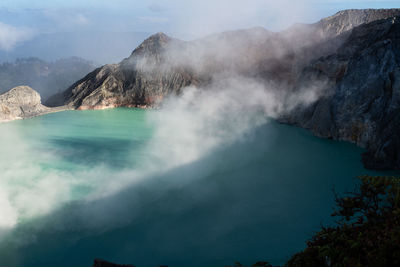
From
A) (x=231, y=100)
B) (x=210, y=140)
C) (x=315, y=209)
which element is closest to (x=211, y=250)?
(x=315, y=209)

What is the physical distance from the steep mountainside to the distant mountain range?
35714 mm

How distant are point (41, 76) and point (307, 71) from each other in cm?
7528

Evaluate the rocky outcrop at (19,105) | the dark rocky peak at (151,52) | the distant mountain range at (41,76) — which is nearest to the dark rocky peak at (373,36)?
the dark rocky peak at (151,52)

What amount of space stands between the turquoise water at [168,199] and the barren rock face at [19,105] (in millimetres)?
7151

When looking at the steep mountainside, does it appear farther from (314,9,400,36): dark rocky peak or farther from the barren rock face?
the barren rock face

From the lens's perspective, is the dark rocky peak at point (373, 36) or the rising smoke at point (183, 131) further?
the dark rocky peak at point (373, 36)

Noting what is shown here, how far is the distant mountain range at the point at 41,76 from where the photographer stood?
69.4 metres

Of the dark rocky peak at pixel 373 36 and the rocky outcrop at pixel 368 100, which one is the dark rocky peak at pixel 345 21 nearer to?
the dark rocky peak at pixel 373 36

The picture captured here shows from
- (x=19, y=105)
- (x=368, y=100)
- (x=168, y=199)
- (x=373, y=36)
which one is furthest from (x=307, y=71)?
(x=19, y=105)

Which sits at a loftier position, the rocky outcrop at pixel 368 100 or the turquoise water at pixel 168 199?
the rocky outcrop at pixel 368 100

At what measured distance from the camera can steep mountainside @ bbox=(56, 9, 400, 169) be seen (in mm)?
17328

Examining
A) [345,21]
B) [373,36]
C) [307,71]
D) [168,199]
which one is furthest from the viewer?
[345,21]

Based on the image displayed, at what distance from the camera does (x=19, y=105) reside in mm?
28625

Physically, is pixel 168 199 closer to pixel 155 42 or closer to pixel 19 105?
pixel 19 105
